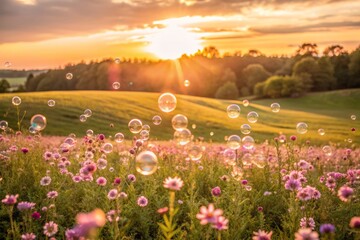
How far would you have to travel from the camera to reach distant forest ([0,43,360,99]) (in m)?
84.2

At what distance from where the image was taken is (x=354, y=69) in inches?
3241

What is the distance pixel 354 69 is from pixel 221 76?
33.8m

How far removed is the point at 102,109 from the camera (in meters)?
39.2

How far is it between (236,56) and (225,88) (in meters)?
38.0

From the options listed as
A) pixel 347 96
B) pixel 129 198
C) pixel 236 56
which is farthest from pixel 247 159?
pixel 236 56

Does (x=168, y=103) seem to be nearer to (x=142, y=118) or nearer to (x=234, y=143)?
(x=234, y=143)

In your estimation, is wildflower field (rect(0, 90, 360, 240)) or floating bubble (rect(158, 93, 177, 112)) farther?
floating bubble (rect(158, 93, 177, 112))

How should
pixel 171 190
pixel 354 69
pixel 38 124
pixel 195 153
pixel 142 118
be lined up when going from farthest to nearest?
pixel 354 69, pixel 142 118, pixel 38 124, pixel 195 153, pixel 171 190

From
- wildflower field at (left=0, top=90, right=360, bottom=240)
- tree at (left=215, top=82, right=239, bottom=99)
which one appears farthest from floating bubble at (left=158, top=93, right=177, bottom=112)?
tree at (left=215, top=82, right=239, bottom=99)

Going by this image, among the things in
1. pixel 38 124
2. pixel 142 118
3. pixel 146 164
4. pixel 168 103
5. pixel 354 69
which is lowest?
pixel 142 118

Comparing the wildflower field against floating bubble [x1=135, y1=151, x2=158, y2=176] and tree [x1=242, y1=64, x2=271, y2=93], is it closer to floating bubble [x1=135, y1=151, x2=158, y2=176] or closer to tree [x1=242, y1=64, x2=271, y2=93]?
floating bubble [x1=135, y1=151, x2=158, y2=176]

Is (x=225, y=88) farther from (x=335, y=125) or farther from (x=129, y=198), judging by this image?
(x=129, y=198)

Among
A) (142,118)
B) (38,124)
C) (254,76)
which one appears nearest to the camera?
(38,124)

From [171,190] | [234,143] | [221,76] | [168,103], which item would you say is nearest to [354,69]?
[221,76]
